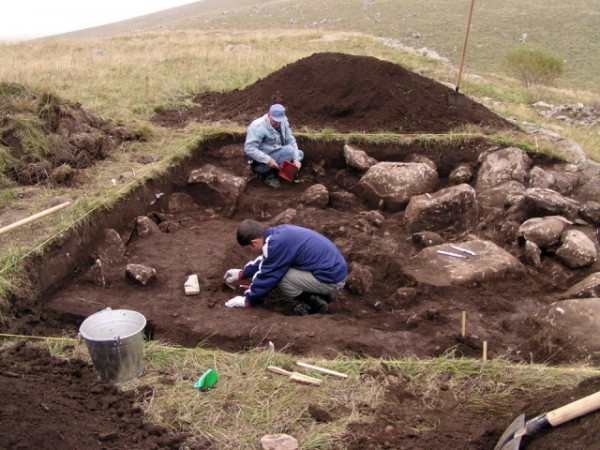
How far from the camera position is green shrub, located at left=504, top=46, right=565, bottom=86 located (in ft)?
80.5

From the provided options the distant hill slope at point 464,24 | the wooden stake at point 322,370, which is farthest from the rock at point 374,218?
the distant hill slope at point 464,24

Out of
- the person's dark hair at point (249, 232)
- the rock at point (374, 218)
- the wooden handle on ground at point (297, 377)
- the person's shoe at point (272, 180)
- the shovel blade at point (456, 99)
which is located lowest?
the rock at point (374, 218)

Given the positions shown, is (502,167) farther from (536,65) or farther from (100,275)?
(536,65)

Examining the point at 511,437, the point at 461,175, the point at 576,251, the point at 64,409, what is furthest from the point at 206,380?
the point at 461,175

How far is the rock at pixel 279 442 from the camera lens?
3.11 meters

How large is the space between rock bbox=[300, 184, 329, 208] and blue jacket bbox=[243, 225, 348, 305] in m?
2.55

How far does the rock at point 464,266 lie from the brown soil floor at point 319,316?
11 centimetres

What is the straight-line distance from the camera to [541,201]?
261 inches

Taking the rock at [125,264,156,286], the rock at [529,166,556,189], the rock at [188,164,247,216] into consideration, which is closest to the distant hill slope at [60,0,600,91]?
the rock at [529,166,556,189]

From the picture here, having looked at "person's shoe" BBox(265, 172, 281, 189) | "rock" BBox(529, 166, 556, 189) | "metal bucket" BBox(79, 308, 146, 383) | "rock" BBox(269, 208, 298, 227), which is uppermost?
"metal bucket" BBox(79, 308, 146, 383)

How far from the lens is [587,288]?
17.1ft

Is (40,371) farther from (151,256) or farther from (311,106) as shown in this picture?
(311,106)

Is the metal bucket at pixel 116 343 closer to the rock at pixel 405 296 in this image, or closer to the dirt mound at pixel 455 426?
the dirt mound at pixel 455 426

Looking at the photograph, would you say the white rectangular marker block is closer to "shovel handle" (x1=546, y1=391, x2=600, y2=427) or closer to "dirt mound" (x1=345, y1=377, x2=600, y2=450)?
"dirt mound" (x1=345, y1=377, x2=600, y2=450)
